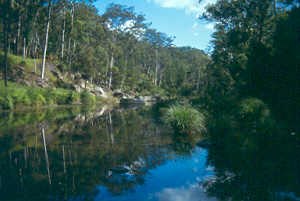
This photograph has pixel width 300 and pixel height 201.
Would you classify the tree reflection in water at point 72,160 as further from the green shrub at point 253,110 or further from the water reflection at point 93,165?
the green shrub at point 253,110

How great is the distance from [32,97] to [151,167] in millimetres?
25945

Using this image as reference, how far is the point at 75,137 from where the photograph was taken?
610 inches

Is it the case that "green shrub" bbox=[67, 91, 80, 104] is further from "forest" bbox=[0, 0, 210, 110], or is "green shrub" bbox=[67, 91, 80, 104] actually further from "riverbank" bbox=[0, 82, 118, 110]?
"forest" bbox=[0, 0, 210, 110]

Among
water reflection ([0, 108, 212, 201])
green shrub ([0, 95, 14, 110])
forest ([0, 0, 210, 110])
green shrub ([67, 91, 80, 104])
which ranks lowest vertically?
water reflection ([0, 108, 212, 201])

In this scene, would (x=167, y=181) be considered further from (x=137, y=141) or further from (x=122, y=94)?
(x=122, y=94)

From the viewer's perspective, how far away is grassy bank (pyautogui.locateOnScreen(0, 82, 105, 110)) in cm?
2933

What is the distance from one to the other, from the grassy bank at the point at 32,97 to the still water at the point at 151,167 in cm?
1483

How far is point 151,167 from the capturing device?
1037 centimetres

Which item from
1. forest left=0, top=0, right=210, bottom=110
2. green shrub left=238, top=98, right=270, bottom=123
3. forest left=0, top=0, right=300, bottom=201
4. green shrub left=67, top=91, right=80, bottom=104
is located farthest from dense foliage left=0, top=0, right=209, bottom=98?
green shrub left=238, top=98, right=270, bottom=123

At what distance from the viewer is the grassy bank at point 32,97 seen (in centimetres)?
2933

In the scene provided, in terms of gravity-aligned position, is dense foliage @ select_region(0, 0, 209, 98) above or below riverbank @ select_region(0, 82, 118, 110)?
above

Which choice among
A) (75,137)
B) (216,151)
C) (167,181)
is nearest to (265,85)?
(216,151)

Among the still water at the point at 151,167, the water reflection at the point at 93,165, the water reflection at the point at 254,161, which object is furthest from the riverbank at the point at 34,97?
the water reflection at the point at 254,161

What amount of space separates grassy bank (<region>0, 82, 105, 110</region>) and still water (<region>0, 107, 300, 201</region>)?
14832 mm
